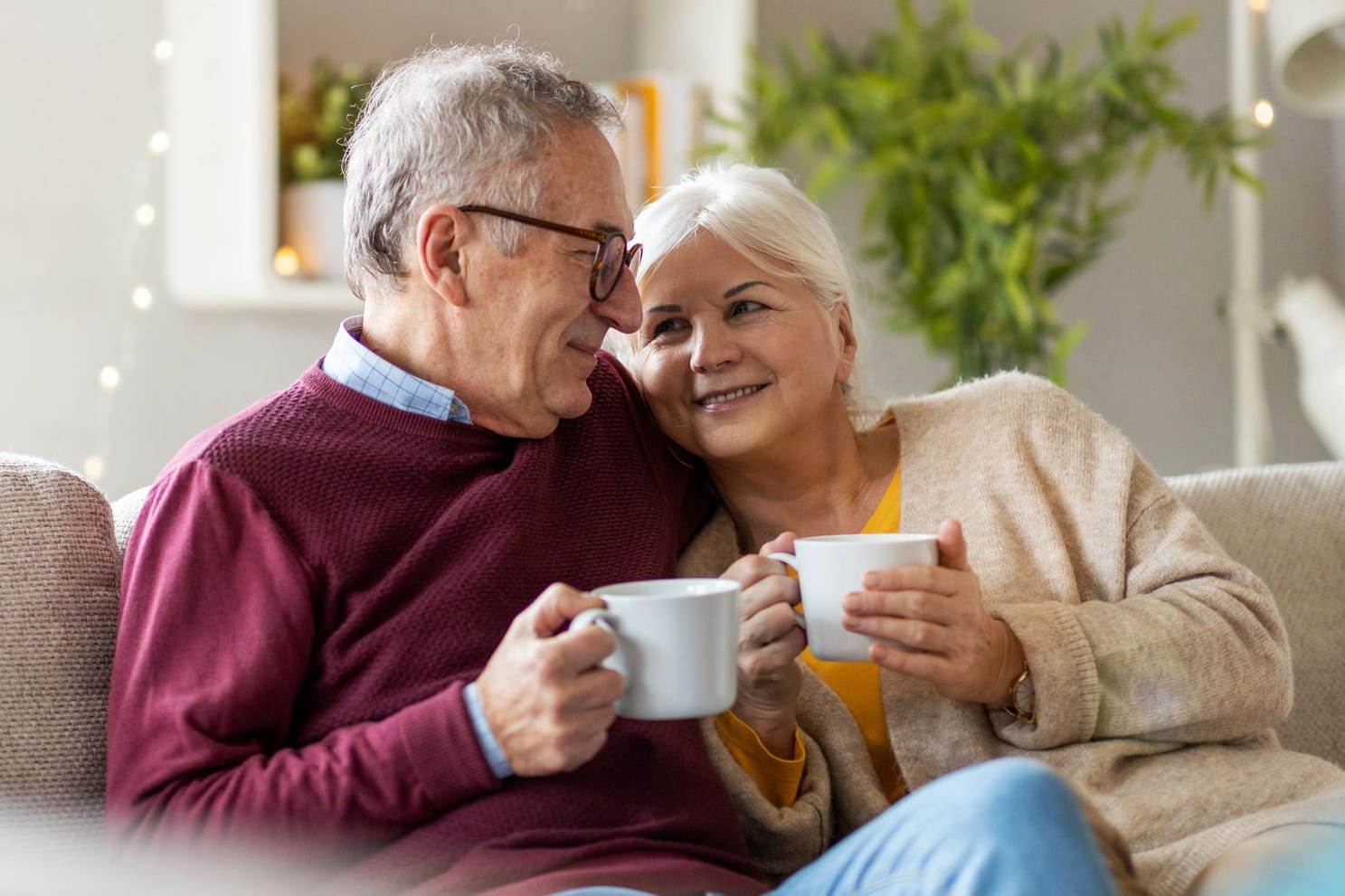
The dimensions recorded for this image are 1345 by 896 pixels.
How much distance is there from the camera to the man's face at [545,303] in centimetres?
133

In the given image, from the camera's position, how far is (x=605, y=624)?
1046 millimetres

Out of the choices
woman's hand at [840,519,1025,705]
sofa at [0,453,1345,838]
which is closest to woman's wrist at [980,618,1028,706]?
woman's hand at [840,519,1025,705]

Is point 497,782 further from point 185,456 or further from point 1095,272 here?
point 1095,272

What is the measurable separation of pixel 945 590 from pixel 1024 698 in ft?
0.63

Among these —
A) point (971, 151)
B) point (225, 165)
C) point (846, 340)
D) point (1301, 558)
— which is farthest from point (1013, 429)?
point (971, 151)

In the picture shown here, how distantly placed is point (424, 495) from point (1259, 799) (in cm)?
82

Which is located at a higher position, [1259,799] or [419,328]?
[419,328]

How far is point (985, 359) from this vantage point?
118 inches

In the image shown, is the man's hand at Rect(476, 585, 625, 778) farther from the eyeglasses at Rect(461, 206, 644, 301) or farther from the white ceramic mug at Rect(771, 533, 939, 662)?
the eyeglasses at Rect(461, 206, 644, 301)

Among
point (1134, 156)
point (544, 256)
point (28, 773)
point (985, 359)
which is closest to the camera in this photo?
point (28, 773)

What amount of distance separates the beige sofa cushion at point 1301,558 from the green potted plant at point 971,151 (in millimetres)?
1104

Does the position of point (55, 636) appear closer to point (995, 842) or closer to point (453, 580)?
point (453, 580)

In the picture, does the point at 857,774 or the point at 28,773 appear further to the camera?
the point at 857,774

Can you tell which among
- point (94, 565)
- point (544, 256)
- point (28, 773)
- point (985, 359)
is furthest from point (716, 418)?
point (985, 359)
